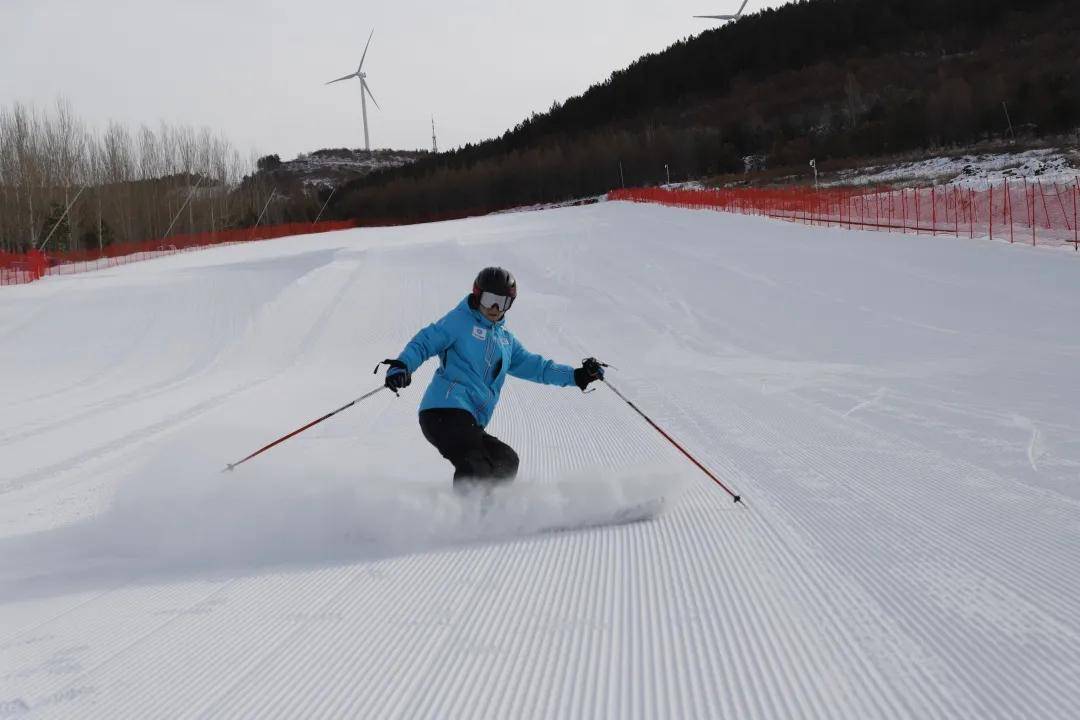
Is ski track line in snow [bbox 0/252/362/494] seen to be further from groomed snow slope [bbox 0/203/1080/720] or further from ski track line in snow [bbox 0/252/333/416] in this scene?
ski track line in snow [bbox 0/252/333/416]

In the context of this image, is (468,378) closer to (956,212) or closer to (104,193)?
(956,212)

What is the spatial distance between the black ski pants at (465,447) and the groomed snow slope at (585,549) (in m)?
0.20

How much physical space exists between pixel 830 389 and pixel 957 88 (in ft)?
253

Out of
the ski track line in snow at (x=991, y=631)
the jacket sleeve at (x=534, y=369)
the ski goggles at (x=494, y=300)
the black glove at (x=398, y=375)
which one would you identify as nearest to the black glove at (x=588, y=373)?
the jacket sleeve at (x=534, y=369)

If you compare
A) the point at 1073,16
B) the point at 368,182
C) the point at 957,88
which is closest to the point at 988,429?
the point at 957,88

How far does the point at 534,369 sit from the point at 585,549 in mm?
1546

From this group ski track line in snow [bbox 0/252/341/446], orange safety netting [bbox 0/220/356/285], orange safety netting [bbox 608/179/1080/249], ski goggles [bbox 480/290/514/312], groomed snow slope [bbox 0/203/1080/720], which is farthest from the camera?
orange safety netting [bbox 0/220/356/285]

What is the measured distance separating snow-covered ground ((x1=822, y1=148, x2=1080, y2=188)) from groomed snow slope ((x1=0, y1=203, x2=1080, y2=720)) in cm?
2935

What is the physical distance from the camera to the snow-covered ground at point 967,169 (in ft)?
121

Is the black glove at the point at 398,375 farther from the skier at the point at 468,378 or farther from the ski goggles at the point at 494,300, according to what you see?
the ski goggles at the point at 494,300

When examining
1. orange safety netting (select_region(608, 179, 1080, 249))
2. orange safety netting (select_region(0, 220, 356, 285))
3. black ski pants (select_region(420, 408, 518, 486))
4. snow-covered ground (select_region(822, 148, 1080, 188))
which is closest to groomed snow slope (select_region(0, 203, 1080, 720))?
black ski pants (select_region(420, 408, 518, 486))

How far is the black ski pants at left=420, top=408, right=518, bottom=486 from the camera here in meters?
4.82

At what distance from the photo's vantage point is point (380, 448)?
7.40 m

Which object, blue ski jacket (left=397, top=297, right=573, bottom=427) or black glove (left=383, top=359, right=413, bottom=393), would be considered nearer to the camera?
black glove (left=383, top=359, right=413, bottom=393)
